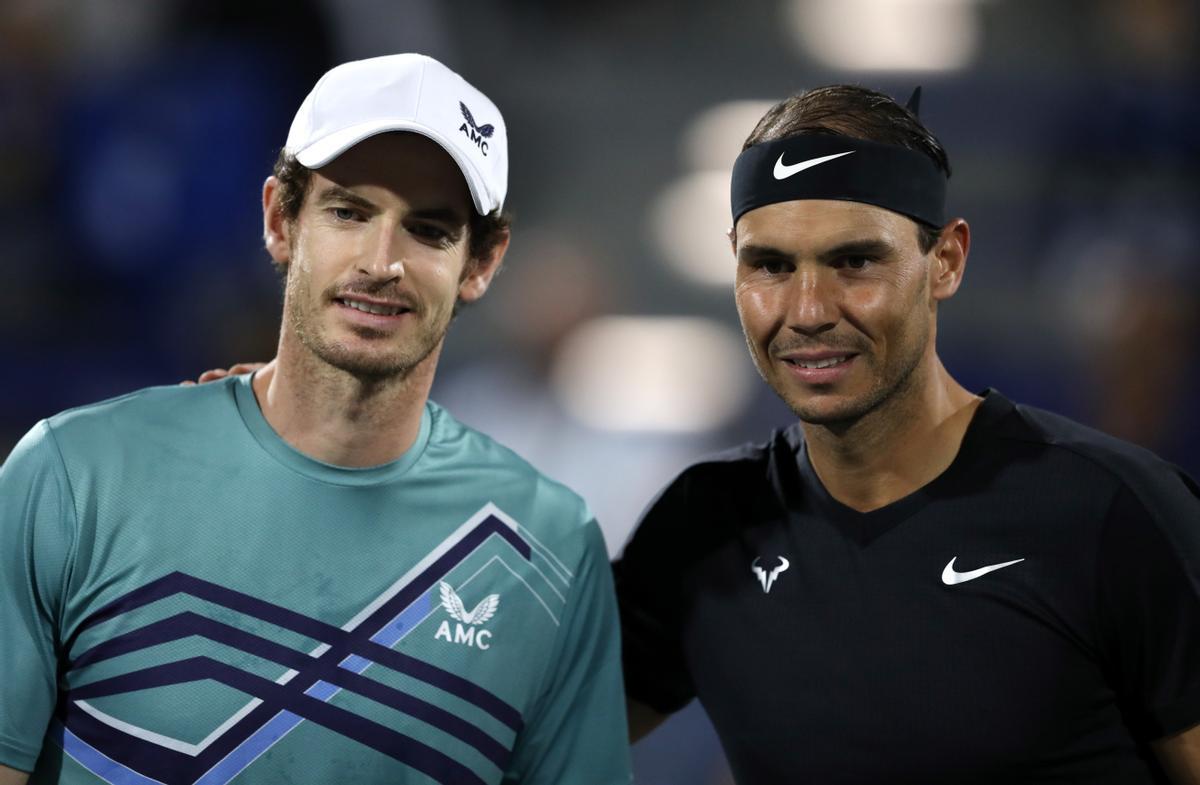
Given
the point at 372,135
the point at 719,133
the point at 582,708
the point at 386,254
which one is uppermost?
the point at 719,133

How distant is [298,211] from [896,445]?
3.83 feet

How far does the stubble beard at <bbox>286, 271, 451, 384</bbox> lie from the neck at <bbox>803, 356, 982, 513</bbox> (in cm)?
76

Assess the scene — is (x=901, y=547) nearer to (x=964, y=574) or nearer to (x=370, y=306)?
(x=964, y=574)

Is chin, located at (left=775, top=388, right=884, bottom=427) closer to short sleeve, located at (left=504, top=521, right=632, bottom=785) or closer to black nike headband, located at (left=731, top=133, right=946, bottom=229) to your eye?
black nike headband, located at (left=731, top=133, right=946, bottom=229)

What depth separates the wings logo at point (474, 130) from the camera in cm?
233

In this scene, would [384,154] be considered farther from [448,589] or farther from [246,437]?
[448,589]

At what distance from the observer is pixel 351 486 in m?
2.24

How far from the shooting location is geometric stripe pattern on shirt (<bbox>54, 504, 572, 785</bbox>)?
2.02 metres

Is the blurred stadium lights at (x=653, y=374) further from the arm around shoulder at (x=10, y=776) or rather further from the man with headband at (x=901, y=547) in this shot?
the arm around shoulder at (x=10, y=776)

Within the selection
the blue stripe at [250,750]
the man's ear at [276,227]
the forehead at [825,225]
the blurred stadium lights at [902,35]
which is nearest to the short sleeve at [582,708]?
the blue stripe at [250,750]

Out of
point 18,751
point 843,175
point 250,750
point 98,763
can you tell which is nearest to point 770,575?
point 843,175

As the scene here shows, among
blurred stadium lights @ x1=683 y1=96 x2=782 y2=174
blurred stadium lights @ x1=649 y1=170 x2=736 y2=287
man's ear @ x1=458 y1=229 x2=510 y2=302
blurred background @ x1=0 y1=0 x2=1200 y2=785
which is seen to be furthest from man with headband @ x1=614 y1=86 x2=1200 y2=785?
blurred stadium lights @ x1=683 y1=96 x2=782 y2=174

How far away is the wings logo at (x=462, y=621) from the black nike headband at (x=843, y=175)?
2.93ft

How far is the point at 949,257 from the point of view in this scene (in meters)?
2.54
